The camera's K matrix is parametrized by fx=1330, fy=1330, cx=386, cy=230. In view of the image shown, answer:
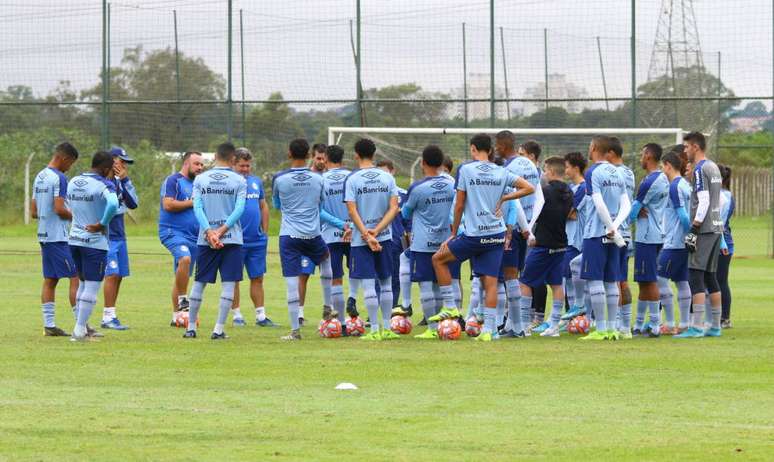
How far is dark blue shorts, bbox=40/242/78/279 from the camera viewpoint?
560 inches

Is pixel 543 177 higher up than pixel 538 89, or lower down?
lower down

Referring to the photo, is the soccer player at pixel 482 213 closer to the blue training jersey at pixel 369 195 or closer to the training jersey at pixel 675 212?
the blue training jersey at pixel 369 195

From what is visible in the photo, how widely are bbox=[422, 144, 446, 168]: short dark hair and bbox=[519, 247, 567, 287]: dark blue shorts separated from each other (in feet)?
5.23

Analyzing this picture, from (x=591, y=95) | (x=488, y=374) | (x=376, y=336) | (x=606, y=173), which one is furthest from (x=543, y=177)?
(x=591, y=95)

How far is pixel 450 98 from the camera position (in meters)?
29.8

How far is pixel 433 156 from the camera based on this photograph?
1396cm

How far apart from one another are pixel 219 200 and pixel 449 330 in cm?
274

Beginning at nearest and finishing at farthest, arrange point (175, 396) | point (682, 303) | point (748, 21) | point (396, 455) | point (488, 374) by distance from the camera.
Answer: point (396, 455)
point (175, 396)
point (488, 374)
point (682, 303)
point (748, 21)

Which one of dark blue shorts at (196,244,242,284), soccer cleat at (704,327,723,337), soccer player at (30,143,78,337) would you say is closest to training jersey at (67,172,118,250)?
soccer player at (30,143,78,337)

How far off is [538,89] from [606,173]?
16.3m

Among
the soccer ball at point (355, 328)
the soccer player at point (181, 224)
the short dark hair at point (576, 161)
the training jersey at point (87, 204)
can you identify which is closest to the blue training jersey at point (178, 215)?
the soccer player at point (181, 224)

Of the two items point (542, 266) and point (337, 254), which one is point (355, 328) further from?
point (542, 266)

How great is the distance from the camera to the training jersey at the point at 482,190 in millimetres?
13453

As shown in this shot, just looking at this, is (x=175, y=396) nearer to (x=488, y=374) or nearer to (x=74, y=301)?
(x=488, y=374)
